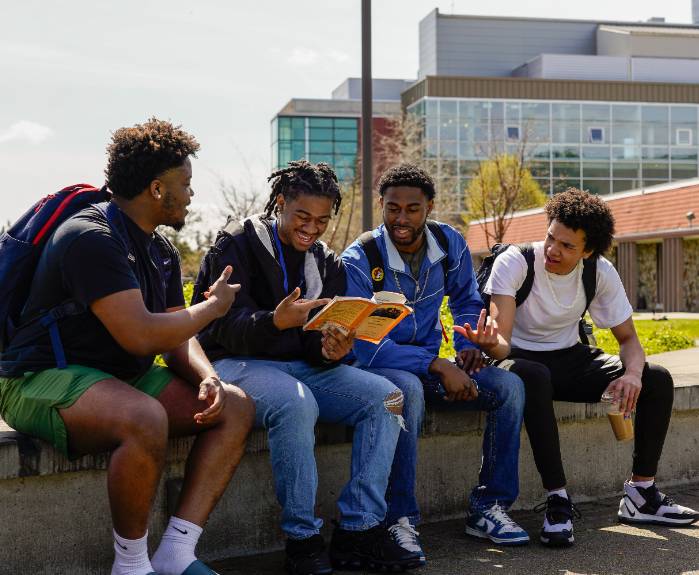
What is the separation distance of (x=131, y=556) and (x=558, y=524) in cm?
205

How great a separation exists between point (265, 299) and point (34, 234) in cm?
111

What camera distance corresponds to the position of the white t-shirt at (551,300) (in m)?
5.03

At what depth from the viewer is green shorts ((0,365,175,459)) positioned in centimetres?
339

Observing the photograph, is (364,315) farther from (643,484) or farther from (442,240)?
(643,484)

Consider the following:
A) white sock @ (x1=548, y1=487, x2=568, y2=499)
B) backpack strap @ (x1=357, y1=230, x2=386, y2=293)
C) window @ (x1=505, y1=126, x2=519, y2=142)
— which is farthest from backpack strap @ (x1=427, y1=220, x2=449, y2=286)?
window @ (x1=505, y1=126, x2=519, y2=142)

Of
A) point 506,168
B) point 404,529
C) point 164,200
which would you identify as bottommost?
point 404,529

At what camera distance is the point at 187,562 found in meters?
3.52

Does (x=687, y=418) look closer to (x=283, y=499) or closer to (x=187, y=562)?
(x=283, y=499)

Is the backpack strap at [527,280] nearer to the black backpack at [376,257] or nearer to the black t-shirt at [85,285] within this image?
the black backpack at [376,257]

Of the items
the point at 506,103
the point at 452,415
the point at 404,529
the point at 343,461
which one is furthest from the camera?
the point at 506,103

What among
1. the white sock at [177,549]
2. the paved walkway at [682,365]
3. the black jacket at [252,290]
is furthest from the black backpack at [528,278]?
the white sock at [177,549]

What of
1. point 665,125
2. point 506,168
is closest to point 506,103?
point 665,125

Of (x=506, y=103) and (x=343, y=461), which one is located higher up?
(x=506, y=103)

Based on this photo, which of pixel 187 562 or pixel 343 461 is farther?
pixel 343 461
